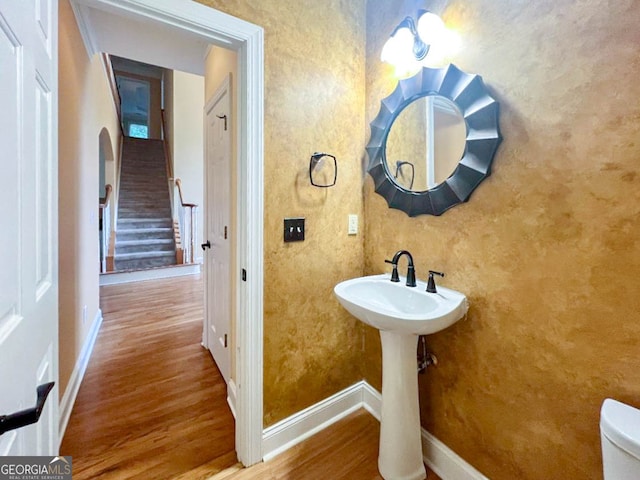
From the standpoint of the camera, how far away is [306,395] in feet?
5.36

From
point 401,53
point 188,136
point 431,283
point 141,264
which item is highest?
point 188,136

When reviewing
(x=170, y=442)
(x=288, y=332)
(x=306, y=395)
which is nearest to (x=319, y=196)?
(x=288, y=332)

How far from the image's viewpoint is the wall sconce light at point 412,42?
4.32 ft

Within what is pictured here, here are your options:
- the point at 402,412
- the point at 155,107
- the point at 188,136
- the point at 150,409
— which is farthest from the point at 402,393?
the point at 155,107

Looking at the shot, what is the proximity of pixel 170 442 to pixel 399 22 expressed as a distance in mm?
2573

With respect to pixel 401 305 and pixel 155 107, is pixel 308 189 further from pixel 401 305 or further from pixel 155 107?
pixel 155 107

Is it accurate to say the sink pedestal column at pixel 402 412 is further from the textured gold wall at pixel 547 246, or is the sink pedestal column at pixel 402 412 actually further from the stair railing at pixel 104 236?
the stair railing at pixel 104 236

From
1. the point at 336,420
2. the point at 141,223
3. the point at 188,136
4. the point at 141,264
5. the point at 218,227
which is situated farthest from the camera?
the point at 188,136

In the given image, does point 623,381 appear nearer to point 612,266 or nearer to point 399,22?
point 612,266

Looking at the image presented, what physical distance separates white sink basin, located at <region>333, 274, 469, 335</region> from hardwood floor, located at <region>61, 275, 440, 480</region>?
0.81m

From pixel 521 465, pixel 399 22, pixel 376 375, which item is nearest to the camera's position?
pixel 521 465

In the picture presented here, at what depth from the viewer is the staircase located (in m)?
5.43

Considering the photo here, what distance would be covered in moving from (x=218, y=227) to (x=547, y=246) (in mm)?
1966

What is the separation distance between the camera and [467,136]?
1.24 meters
